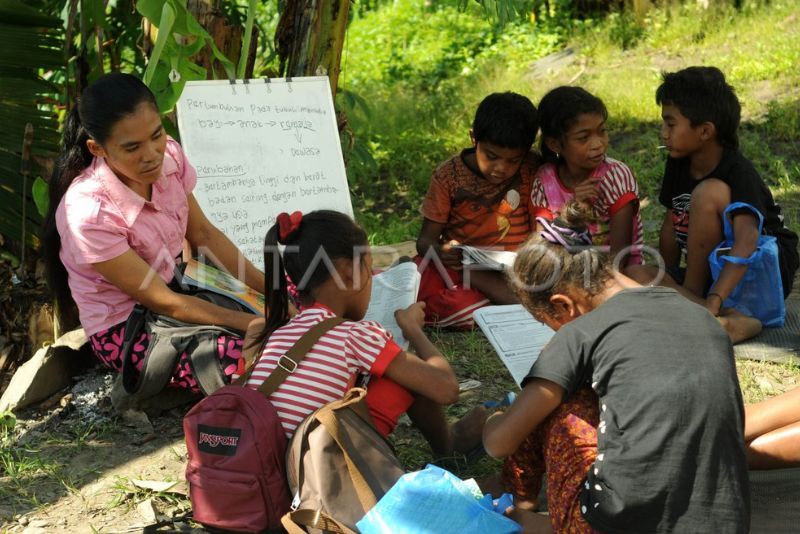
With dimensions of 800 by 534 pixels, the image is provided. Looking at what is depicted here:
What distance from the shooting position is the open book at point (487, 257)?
13.0ft

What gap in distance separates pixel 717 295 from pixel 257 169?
2034 millimetres

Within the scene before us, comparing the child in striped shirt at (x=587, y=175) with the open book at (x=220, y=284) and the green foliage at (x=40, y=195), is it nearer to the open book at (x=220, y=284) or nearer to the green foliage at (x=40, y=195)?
the open book at (x=220, y=284)

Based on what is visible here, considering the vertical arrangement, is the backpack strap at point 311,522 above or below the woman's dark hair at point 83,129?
below

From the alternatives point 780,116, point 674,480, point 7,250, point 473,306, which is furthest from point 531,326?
point 780,116

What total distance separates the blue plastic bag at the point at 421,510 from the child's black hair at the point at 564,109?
202 centimetres

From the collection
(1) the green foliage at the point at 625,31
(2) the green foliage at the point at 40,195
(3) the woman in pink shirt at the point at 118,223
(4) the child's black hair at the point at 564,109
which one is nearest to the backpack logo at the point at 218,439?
(3) the woman in pink shirt at the point at 118,223

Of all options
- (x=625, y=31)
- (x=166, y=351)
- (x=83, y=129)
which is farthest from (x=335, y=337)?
(x=625, y=31)

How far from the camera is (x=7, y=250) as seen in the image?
443cm

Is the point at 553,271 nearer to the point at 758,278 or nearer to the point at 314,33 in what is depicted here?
the point at 758,278

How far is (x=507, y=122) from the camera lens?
151 inches

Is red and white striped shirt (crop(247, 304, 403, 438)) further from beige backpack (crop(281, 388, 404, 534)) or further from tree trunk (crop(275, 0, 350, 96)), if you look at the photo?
tree trunk (crop(275, 0, 350, 96))

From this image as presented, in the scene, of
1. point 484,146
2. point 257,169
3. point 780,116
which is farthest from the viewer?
point 780,116

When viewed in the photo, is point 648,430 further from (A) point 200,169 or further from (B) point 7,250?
(B) point 7,250

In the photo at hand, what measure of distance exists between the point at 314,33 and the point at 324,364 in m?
2.52
